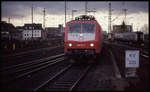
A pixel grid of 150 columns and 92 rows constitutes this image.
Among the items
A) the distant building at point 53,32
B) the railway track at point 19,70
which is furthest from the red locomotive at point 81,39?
the distant building at point 53,32

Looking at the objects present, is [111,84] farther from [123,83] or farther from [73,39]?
[73,39]

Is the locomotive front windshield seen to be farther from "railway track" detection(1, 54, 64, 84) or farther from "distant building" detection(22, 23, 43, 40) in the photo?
"distant building" detection(22, 23, 43, 40)

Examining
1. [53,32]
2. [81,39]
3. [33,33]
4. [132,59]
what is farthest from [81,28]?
[53,32]

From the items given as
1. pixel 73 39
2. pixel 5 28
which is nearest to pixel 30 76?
pixel 73 39

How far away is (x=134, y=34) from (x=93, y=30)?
34.4 metres

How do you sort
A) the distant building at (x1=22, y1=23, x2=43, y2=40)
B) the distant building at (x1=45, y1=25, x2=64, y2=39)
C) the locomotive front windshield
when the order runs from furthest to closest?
the distant building at (x1=45, y1=25, x2=64, y2=39), the distant building at (x1=22, y1=23, x2=43, y2=40), the locomotive front windshield

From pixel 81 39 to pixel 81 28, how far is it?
0.81 m

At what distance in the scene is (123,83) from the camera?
9.32 m

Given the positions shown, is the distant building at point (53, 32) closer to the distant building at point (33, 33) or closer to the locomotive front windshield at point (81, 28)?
the distant building at point (33, 33)

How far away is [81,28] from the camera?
14914 mm

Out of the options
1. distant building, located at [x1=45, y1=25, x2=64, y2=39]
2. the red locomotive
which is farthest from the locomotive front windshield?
distant building, located at [x1=45, y1=25, x2=64, y2=39]

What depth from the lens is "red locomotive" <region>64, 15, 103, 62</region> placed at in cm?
1456

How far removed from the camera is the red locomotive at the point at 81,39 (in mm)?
14562

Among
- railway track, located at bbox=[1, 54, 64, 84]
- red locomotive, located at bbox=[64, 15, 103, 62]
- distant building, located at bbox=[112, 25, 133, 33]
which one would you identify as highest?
distant building, located at bbox=[112, 25, 133, 33]
